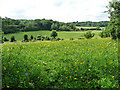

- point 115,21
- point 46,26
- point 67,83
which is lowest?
point 67,83

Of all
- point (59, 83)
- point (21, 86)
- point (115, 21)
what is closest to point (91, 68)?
point (59, 83)

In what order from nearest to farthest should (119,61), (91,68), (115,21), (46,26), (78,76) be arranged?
(78,76) → (91,68) → (119,61) → (115,21) → (46,26)

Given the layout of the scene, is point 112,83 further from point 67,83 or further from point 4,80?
point 4,80

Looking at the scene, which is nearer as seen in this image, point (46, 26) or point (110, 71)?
point (110, 71)

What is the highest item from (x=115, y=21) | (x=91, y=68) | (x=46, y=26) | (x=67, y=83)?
(x=46, y=26)

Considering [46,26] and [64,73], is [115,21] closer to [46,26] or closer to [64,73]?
[64,73]

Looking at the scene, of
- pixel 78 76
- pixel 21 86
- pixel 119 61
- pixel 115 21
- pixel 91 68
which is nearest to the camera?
pixel 21 86

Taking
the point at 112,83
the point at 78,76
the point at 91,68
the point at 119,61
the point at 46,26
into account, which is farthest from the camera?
the point at 46,26

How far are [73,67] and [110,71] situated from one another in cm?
218

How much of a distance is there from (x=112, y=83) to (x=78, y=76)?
1748mm

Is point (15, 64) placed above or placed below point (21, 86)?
above

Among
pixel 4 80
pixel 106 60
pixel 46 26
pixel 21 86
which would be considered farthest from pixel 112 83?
pixel 46 26

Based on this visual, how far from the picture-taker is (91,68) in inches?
276

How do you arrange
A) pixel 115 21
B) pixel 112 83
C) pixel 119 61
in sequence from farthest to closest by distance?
pixel 115 21
pixel 119 61
pixel 112 83
